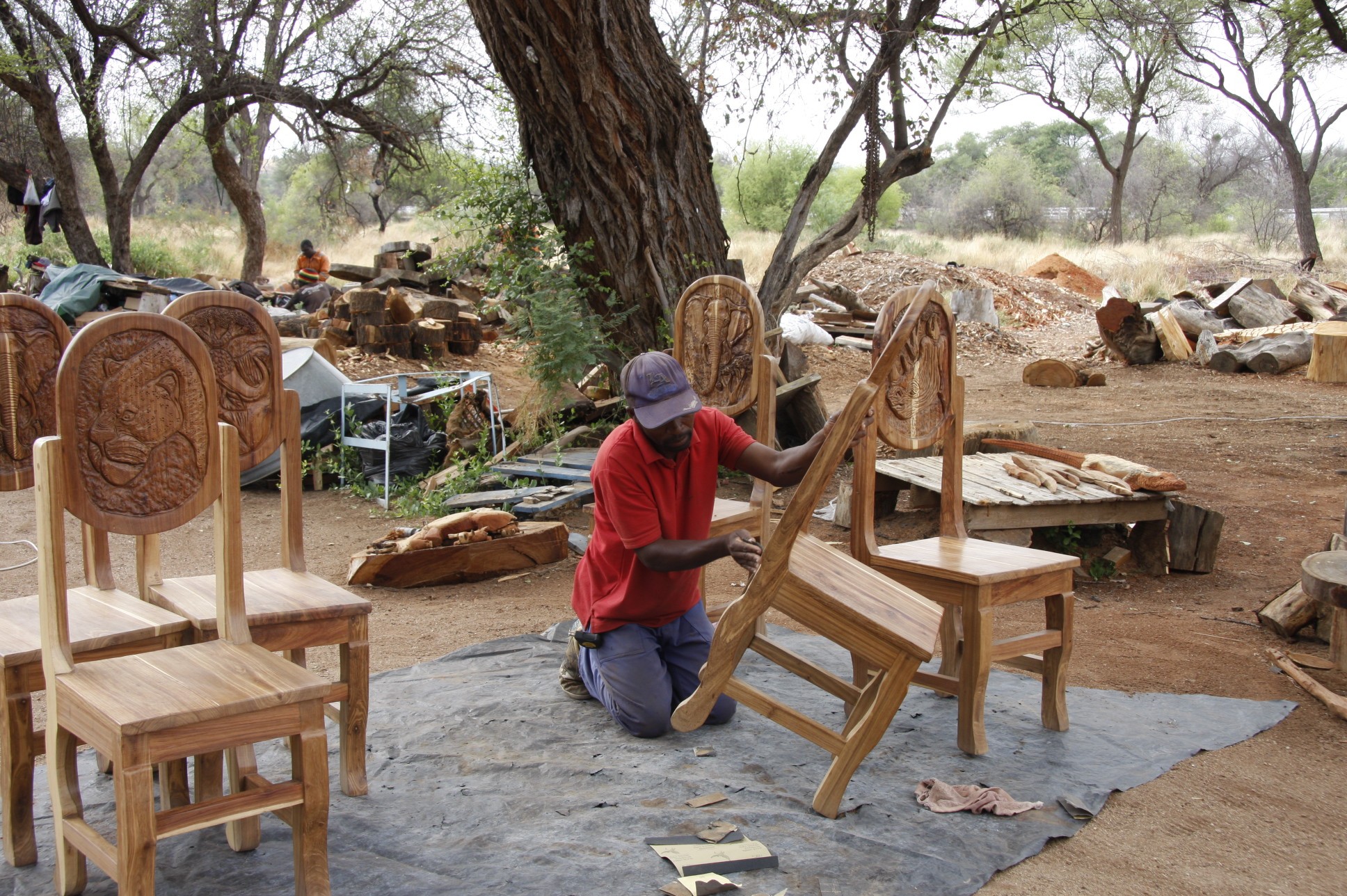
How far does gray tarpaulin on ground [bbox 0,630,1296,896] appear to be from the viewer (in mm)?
2553

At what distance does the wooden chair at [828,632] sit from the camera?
2734mm

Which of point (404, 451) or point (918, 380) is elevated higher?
point (918, 380)

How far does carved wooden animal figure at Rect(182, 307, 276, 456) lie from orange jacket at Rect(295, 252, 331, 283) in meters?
14.3

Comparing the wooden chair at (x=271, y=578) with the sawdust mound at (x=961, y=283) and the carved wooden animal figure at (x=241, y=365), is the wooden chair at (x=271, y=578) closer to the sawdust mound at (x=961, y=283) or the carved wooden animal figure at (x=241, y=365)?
the carved wooden animal figure at (x=241, y=365)

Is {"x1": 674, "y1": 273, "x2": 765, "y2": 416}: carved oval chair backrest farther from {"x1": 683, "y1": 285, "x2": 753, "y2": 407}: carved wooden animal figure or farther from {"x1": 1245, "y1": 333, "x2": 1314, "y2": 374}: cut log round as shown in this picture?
{"x1": 1245, "y1": 333, "x2": 1314, "y2": 374}: cut log round

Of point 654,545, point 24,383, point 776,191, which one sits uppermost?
point 776,191

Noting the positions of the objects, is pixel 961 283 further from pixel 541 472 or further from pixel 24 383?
pixel 24 383

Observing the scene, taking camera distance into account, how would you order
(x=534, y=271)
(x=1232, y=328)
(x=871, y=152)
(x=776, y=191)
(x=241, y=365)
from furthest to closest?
(x=776, y=191)
(x=1232, y=328)
(x=871, y=152)
(x=534, y=271)
(x=241, y=365)

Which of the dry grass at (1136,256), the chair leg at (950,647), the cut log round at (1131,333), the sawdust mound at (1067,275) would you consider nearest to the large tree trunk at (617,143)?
the chair leg at (950,647)

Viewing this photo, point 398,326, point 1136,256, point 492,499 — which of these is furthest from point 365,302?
point 1136,256

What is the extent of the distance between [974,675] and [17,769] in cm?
263

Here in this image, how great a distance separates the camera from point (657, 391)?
3.09 meters

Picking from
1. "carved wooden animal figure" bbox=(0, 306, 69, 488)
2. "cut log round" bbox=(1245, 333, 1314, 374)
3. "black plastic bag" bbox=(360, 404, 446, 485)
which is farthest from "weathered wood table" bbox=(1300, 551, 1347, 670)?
"cut log round" bbox=(1245, 333, 1314, 374)

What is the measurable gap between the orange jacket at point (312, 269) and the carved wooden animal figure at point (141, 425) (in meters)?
15.0
